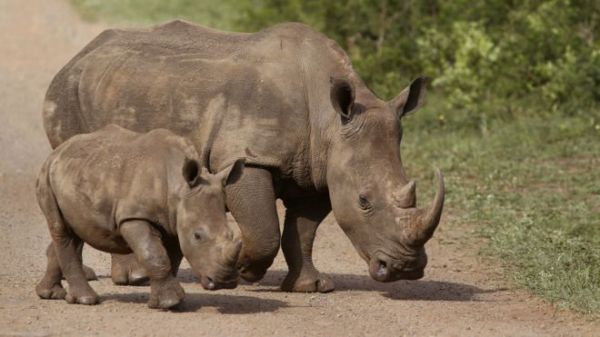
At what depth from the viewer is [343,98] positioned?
1031 centimetres

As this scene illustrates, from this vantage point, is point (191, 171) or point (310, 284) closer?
point (191, 171)

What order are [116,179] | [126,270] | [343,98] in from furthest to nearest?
[126,270] → [343,98] → [116,179]

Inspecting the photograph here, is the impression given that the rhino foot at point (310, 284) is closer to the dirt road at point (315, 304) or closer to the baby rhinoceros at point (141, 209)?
the dirt road at point (315, 304)

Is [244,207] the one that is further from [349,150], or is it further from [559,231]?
[559,231]

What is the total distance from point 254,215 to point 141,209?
1.25 metres

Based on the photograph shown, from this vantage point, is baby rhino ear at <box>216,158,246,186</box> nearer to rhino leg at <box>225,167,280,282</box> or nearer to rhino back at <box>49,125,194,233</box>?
rhino back at <box>49,125,194,233</box>

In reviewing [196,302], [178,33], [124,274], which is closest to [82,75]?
[178,33]

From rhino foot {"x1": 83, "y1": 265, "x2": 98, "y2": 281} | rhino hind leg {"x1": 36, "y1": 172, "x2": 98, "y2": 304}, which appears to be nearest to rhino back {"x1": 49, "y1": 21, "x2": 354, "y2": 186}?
rhino foot {"x1": 83, "y1": 265, "x2": 98, "y2": 281}

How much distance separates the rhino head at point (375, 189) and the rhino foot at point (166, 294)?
157cm

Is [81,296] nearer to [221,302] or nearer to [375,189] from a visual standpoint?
[221,302]

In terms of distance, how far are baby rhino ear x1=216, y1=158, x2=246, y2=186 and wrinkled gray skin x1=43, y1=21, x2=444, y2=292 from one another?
0.51m

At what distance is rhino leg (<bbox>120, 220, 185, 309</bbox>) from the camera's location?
358 inches

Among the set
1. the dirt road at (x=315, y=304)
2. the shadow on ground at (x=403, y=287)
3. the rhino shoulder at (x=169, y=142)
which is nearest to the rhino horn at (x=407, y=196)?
the dirt road at (x=315, y=304)

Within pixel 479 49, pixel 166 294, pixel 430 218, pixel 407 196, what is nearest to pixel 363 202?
pixel 407 196
